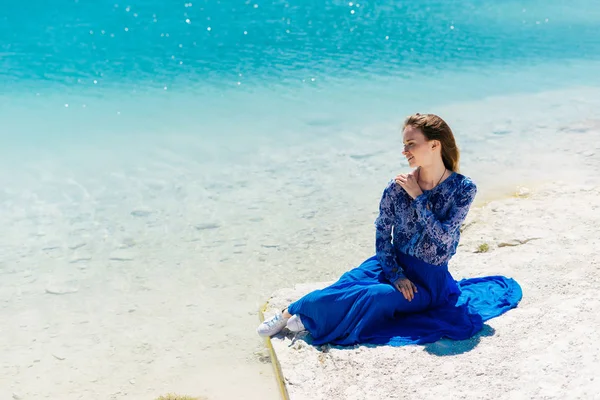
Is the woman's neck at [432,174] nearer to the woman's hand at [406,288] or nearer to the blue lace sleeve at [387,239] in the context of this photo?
the blue lace sleeve at [387,239]

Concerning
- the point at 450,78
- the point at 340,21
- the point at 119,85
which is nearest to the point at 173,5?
the point at 340,21

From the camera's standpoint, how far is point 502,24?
1975 centimetres

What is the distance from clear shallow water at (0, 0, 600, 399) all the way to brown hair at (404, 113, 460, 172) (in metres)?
2.10

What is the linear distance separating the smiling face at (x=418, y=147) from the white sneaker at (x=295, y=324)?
1301 millimetres

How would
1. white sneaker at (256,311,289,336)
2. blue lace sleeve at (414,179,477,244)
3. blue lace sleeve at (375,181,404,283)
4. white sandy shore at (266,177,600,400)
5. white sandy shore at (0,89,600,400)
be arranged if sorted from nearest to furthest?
white sandy shore at (266,177,600,400)
blue lace sleeve at (414,179,477,244)
blue lace sleeve at (375,181,404,283)
white sneaker at (256,311,289,336)
white sandy shore at (0,89,600,400)

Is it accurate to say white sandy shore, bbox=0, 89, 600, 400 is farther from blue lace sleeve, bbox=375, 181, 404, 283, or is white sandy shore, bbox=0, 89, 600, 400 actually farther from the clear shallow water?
blue lace sleeve, bbox=375, 181, 404, 283

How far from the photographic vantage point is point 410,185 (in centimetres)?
486

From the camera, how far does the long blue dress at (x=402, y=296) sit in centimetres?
482

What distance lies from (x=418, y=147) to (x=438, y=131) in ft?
0.56

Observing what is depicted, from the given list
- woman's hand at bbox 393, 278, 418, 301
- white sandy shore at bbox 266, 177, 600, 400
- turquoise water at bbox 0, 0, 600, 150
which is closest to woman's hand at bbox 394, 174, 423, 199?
woman's hand at bbox 393, 278, 418, 301

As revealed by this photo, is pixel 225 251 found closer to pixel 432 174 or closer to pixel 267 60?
pixel 432 174

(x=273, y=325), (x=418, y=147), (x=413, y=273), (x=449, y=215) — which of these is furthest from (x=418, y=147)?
(x=273, y=325)

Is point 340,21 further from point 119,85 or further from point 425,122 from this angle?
point 425,122

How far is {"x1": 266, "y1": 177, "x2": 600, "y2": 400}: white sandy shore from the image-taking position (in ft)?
13.9
